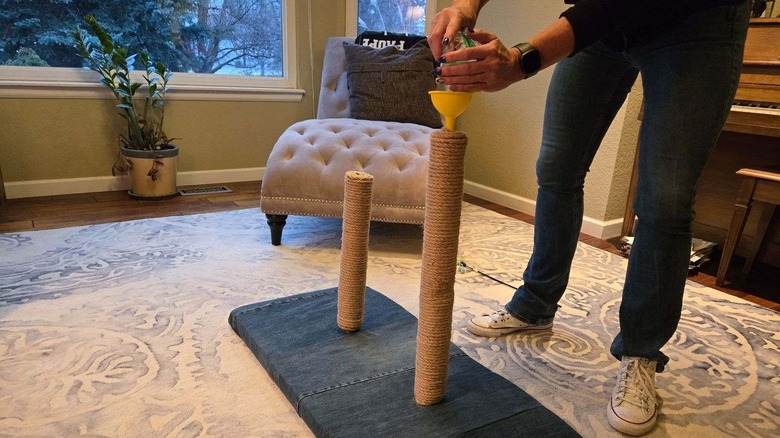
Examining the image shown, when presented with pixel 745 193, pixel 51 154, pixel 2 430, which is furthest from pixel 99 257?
pixel 745 193

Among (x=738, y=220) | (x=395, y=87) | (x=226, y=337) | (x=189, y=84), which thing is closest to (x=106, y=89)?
(x=189, y=84)

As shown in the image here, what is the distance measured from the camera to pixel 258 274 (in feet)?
5.48

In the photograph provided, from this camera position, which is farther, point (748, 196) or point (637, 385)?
point (748, 196)

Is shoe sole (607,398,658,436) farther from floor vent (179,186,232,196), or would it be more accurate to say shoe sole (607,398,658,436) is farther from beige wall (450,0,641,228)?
floor vent (179,186,232,196)

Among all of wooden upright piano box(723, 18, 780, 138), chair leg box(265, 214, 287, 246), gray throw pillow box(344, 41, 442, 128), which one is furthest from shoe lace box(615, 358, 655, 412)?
gray throw pillow box(344, 41, 442, 128)

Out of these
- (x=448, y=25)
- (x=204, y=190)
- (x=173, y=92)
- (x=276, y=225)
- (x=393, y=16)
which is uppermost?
(x=393, y=16)

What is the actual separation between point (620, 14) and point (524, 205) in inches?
77.1

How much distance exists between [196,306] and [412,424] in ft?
2.63

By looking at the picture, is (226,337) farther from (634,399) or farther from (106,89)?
(106,89)

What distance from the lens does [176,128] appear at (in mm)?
2789

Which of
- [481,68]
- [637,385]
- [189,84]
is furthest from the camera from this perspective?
[189,84]

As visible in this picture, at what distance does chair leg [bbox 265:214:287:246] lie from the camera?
1927 mm

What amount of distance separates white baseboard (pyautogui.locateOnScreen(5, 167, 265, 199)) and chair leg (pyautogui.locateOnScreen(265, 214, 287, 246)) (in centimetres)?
118

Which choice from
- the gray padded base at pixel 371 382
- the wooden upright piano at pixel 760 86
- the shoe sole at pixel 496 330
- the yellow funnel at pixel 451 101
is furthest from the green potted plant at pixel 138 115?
the wooden upright piano at pixel 760 86
